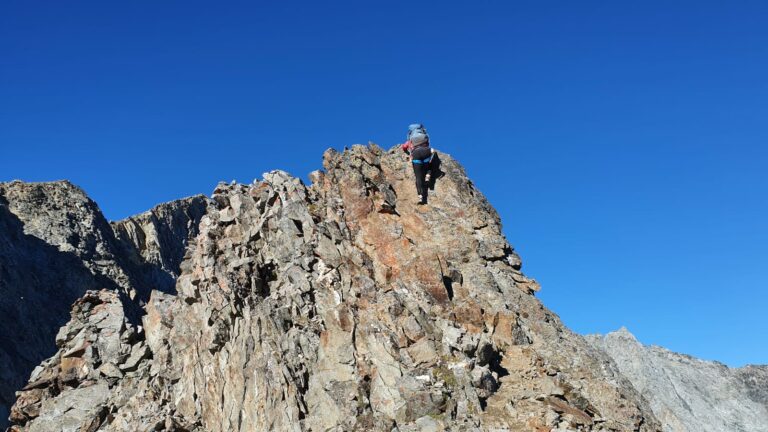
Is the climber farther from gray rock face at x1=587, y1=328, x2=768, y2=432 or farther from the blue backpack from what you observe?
gray rock face at x1=587, y1=328, x2=768, y2=432

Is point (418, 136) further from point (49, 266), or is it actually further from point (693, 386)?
point (49, 266)

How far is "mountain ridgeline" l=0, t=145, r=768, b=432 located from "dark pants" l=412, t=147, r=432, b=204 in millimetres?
525

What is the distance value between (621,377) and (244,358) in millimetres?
12860

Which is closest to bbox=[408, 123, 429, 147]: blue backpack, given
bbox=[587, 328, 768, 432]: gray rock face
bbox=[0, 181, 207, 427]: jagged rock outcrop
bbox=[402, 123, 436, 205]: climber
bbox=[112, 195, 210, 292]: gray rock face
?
bbox=[402, 123, 436, 205]: climber

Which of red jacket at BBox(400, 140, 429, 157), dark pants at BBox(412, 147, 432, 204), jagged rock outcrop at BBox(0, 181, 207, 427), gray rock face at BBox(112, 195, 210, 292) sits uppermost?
gray rock face at BBox(112, 195, 210, 292)

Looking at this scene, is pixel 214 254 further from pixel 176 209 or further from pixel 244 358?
pixel 176 209

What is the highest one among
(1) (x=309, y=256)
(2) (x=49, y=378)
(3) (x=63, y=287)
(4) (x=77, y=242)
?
(4) (x=77, y=242)

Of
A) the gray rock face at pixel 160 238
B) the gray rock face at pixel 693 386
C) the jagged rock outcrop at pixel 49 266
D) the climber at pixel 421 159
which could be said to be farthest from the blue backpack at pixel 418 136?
the gray rock face at pixel 160 238

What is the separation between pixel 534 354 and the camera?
24.7 m

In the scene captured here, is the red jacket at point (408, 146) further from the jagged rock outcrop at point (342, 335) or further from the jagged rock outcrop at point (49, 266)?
the jagged rock outcrop at point (49, 266)

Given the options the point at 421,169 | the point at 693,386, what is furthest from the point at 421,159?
the point at 693,386

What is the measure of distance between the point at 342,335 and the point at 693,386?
955 inches

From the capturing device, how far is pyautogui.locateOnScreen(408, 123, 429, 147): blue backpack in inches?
1227

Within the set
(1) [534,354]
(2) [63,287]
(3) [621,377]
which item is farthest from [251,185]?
(2) [63,287]
